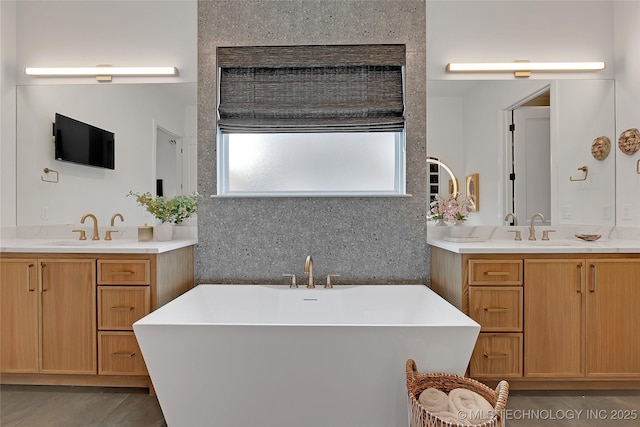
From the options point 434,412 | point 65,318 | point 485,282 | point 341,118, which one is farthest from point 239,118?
point 434,412

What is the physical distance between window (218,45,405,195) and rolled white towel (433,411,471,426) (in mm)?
1488

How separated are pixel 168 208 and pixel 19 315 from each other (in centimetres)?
104

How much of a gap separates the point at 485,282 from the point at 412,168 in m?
0.93

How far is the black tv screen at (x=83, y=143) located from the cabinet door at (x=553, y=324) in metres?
2.95

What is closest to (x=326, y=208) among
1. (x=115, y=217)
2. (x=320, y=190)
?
(x=320, y=190)

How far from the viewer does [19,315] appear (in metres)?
2.16

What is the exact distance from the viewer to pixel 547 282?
208cm

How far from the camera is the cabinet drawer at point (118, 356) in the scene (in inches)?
83.5

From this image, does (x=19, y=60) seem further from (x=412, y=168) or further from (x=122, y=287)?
(x=412, y=168)

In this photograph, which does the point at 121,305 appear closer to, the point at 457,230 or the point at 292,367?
the point at 292,367

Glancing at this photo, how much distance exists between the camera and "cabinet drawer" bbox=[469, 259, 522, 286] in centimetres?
207

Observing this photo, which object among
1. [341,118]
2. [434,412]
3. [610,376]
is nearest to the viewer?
[434,412]

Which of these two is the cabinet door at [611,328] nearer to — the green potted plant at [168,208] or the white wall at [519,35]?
the white wall at [519,35]

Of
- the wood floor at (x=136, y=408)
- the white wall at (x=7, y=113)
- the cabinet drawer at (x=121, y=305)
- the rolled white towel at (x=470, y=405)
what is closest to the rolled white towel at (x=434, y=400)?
the rolled white towel at (x=470, y=405)
